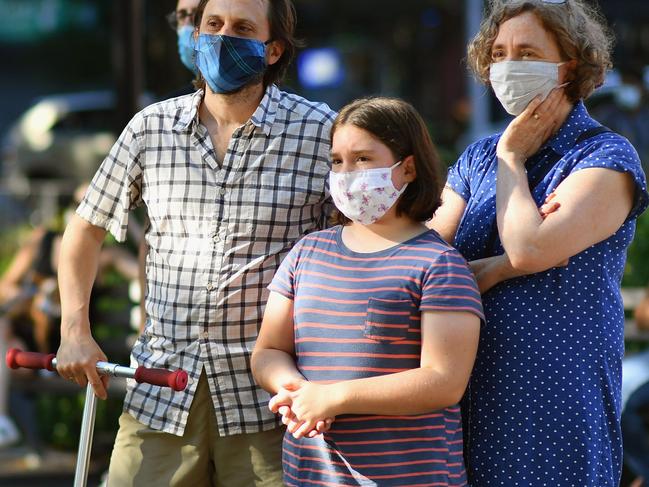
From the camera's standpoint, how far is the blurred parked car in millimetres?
18609

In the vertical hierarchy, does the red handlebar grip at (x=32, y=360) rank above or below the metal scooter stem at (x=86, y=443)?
above

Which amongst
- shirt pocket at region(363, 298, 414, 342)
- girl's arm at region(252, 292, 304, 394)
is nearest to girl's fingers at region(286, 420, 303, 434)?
girl's arm at region(252, 292, 304, 394)

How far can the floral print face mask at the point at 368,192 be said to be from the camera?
3.01 meters

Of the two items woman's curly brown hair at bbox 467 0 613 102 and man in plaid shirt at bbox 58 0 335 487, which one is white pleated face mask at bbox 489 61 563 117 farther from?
man in plaid shirt at bbox 58 0 335 487

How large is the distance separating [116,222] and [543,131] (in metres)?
1.32

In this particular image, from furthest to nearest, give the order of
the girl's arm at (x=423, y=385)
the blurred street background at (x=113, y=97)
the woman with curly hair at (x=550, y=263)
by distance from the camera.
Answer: the blurred street background at (x=113, y=97) < the woman with curly hair at (x=550, y=263) < the girl's arm at (x=423, y=385)

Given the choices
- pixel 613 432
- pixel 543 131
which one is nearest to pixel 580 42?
pixel 543 131

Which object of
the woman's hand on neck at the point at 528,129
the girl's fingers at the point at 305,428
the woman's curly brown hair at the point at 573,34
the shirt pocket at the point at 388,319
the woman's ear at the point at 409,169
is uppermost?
the woman's curly brown hair at the point at 573,34

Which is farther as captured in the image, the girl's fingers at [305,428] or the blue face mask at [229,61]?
the blue face mask at [229,61]

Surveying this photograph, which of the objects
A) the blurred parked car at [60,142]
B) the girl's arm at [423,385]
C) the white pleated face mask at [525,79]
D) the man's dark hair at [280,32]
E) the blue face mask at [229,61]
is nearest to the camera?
the girl's arm at [423,385]

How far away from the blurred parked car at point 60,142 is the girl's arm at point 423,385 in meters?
15.5

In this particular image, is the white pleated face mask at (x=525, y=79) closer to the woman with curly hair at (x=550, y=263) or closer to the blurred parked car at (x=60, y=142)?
the woman with curly hair at (x=550, y=263)

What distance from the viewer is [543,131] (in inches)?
124

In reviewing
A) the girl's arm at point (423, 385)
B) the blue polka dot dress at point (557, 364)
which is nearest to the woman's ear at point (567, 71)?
the blue polka dot dress at point (557, 364)
